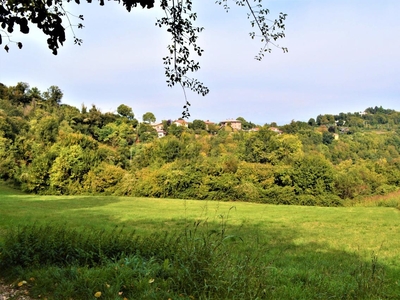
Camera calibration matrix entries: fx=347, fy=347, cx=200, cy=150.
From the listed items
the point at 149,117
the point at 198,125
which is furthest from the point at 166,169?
the point at 198,125

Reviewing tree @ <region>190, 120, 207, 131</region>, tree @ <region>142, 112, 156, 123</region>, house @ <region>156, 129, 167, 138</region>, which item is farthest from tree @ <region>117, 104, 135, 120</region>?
tree @ <region>190, 120, 207, 131</region>

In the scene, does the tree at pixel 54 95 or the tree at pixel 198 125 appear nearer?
the tree at pixel 54 95

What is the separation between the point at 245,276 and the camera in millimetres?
3441

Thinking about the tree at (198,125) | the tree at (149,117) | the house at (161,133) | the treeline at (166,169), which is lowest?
Result: the treeline at (166,169)

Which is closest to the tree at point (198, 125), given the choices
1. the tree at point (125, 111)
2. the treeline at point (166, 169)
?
the tree at point (125, 111)

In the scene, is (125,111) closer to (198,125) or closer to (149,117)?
(149,117)

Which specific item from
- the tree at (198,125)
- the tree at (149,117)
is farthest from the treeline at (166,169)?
the tree at (198,125)

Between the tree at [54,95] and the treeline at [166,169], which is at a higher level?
the tree at [54,95]

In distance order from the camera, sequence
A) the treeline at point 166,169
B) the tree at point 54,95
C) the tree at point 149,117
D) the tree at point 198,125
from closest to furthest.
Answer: the treeline at point 166,169 < the tree at point 54,95 < the tree at point 149,117 < the tree at point 198,125

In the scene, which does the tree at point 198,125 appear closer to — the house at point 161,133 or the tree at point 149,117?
the house at point 161,133

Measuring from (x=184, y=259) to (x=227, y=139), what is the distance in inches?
1849

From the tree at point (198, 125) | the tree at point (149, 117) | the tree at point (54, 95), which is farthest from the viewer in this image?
the tree at point (198, 125)

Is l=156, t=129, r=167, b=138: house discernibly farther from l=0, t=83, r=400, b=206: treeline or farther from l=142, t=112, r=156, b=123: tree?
l=0, t=83, r=400, b=206: treeline

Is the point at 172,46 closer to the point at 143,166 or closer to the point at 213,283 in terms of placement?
the point at 213,283
